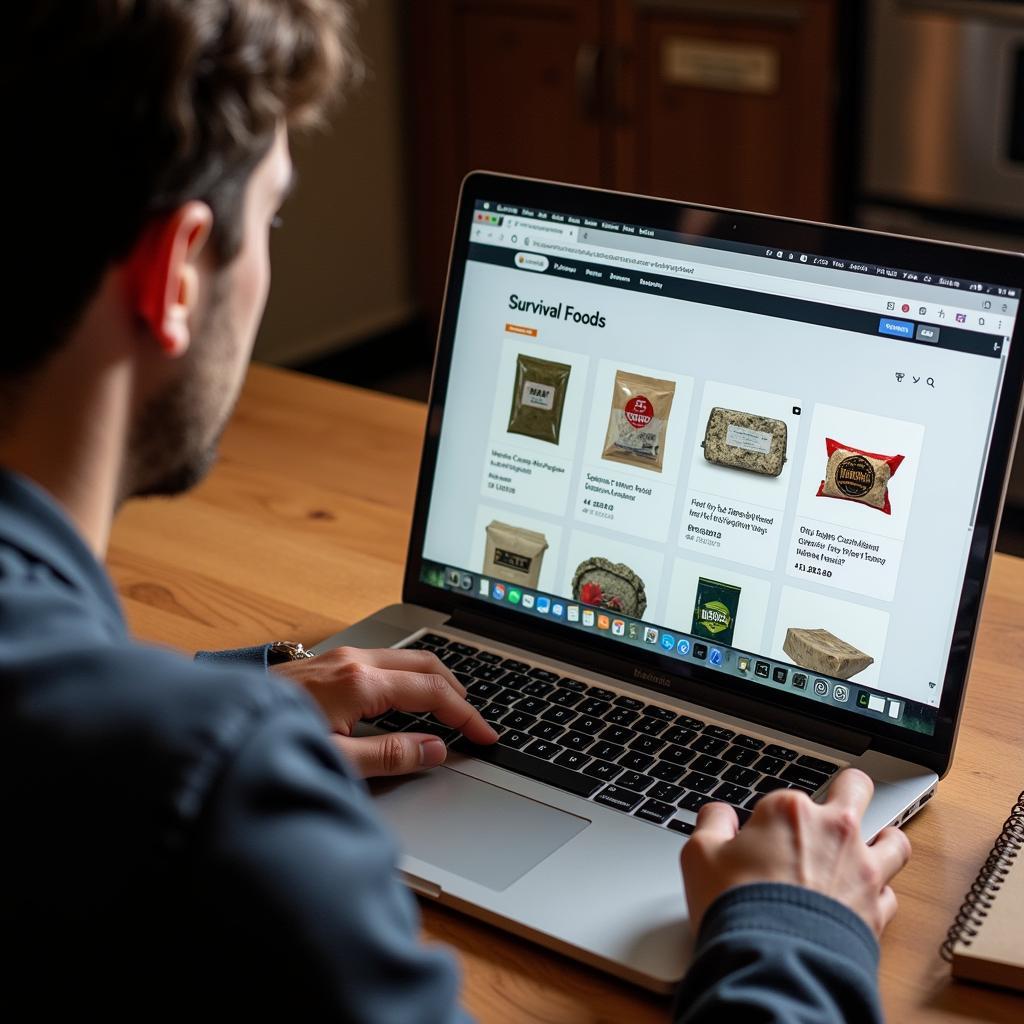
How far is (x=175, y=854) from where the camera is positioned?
20.6 inches

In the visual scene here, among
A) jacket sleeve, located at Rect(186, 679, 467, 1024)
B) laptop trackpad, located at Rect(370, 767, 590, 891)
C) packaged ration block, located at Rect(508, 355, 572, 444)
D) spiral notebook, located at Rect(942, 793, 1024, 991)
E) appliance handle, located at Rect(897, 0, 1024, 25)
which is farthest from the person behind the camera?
appliance handle, located at Rect(897, 0, 1024, 25)

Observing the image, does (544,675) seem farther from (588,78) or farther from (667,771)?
(588,78)

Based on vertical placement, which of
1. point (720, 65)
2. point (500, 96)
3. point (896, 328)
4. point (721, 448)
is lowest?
point (721, 448)

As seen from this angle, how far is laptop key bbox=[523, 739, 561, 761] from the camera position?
955 mm

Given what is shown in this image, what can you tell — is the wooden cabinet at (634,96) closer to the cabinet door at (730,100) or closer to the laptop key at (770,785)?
the cabinet door at (730,100)

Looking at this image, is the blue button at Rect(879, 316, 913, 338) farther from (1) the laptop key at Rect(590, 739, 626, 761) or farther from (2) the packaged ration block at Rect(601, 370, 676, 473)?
(1) the laptop key at Rect(590, 739, 626, 761)

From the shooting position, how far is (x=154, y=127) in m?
0.61

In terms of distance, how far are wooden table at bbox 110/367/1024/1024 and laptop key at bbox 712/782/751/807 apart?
110 millimetres

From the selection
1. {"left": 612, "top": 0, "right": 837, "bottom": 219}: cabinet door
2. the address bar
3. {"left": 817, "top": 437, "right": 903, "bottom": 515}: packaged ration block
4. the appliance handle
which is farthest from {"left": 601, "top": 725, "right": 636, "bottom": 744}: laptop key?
{"left": 612, "top": 0, "right": 837, "bottom": 219}: cabinet door

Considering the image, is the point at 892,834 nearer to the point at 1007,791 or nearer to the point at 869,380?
the point at 1007,791

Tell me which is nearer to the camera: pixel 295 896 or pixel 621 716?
pixel 295 896

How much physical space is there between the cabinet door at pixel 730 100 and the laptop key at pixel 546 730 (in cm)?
233

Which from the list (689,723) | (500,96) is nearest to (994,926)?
(689,723)

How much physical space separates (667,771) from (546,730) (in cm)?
10
